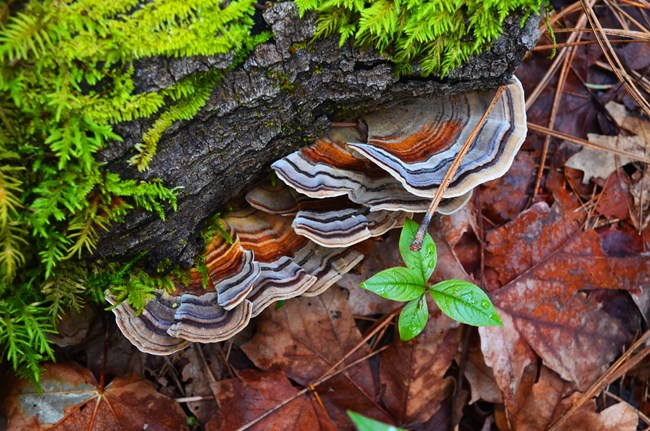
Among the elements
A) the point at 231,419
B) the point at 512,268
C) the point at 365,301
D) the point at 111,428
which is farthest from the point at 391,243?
the point at 111,428

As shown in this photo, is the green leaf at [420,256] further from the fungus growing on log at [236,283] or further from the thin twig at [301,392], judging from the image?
the thin twig at [301,392]

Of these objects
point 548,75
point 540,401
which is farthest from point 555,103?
point 540,401

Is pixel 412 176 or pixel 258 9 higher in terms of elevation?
pixel 258 9

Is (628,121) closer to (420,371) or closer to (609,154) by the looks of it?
(609,154)

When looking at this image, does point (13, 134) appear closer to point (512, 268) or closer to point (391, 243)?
point (391, 243)

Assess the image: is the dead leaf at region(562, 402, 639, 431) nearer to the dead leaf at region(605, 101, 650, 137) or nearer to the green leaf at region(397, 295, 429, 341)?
the green leaf at region(397, 295, 429, 341)

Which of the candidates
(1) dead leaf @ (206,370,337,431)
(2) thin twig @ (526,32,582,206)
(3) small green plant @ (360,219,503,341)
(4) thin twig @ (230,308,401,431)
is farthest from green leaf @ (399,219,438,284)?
(2) thin twig @ (526,32,582,206)
